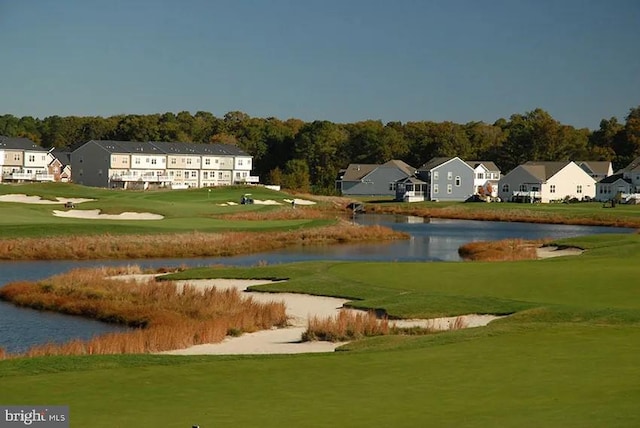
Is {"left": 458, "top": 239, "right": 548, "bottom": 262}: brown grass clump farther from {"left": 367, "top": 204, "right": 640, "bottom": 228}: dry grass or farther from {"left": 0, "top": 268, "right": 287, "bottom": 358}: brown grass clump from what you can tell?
{"left": 367, "top": 204, "right": 640, "bottom": 228}: dry grass

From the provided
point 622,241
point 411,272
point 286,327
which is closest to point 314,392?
point 286,327

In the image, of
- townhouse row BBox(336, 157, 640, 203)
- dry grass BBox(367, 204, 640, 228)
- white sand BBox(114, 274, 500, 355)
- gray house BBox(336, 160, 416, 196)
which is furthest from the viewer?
gray house BBox(336, 160, 416, 196)

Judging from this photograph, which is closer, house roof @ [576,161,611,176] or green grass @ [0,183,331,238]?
green grass @ [0,183,331,238]

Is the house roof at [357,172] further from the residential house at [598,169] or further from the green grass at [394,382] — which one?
the green grass at [394,382]

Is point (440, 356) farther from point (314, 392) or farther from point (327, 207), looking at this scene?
point (327, 207)

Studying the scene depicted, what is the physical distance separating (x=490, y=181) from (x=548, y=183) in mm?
14949

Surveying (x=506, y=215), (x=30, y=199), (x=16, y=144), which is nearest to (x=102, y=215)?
(x=30, y=199)

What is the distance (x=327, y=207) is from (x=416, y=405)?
315ft

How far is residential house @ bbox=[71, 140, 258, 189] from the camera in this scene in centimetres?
13725

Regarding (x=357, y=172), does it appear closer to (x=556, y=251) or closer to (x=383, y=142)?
(x=383, y=142)

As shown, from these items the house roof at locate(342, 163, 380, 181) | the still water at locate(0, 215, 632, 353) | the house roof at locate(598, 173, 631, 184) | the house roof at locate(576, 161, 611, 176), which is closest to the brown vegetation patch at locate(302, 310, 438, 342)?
the still water at locate(0, 215, 632, 353)

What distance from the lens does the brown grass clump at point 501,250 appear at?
1975 inches

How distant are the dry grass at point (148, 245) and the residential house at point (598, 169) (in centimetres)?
8475

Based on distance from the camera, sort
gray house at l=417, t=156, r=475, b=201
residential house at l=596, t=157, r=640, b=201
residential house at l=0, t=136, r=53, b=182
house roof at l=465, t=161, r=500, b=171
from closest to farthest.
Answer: residential house at l=596, t=157, r=640, b=201, gray house at l=417, t=156, r=475, b=201, residential house at l=0, t=136, r=53, b=182, house roof at l=465, t=161, r=500, b=171
